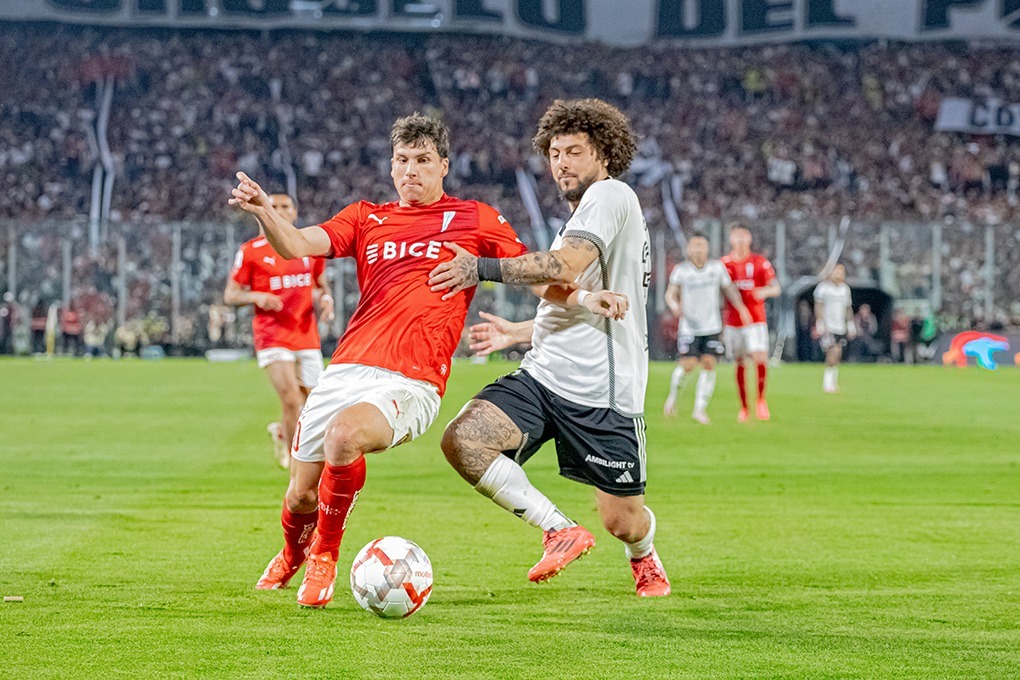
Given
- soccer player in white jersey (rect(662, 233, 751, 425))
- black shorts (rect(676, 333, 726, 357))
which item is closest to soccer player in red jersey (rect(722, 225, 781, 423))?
soccer player in white jersey (rect(662, 233, 751, 425))

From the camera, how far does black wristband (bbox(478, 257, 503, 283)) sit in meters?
5.30

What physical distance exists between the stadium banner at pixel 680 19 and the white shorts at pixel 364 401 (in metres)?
38.5

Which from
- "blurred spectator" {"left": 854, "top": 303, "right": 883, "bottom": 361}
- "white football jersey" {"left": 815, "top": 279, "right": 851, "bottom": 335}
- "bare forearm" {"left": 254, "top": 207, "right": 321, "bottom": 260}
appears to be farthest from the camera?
"blurred spectator" {"left": 854, "top": 303, "right": 883, "bottom": 361}

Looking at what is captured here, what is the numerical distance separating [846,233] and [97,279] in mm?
18250

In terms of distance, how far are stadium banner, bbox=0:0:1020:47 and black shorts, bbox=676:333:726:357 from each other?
27377 millimetres

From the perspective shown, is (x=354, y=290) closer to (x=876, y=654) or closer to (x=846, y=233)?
(x=846, y=233)

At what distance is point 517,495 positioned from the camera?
5613 millimetres

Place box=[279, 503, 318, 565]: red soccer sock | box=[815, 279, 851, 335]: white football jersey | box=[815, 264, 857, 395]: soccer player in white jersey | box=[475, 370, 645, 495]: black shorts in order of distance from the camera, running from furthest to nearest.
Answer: box=[815, 279, 851, 335]: white football jersey < box=[815, 264, 857, 395]: soccer player in white jersey < box=[279, 503, 318, 565]: red soccer sock < box=[475, 370, 645, 495]: black shorts

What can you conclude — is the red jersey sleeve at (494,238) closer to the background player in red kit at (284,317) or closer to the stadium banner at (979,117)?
the background player in red kit at (284,317)

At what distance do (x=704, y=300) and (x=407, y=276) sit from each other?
11.9 meters

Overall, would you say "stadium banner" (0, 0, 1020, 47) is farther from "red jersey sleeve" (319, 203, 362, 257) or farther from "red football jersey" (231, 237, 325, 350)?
"red jersey sleeve" (319, 203, 362, 257)

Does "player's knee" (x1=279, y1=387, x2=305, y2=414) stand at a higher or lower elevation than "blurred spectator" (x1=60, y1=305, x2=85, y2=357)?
higher

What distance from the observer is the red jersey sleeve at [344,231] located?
5848 mm

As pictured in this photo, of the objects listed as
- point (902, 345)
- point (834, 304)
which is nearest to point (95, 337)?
point (834, 304)
